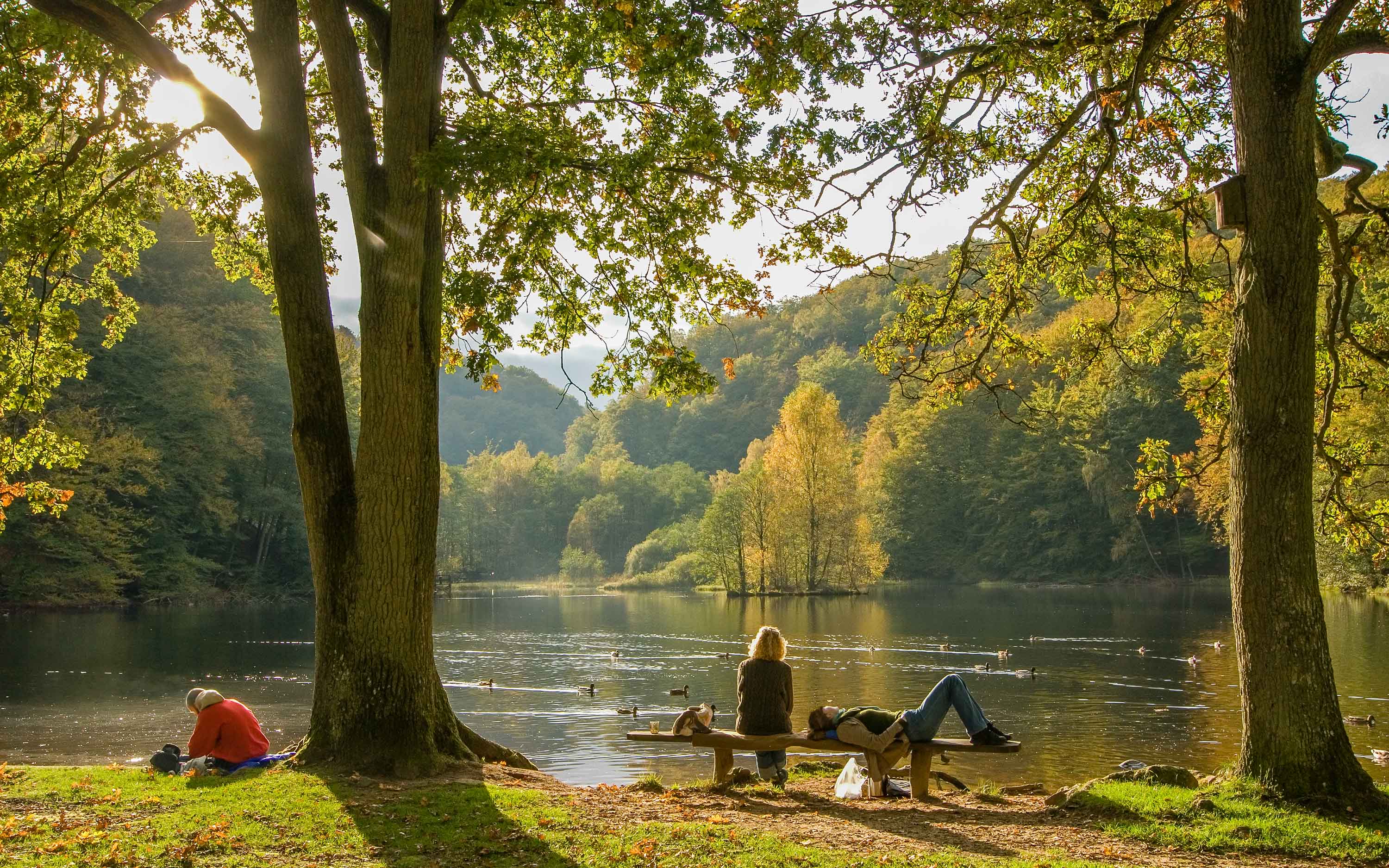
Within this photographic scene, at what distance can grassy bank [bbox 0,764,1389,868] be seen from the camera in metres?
6.27

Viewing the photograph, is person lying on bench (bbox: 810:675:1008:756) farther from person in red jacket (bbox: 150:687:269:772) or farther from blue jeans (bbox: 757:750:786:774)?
person in red jacket (bbox: 150:687:269:772)

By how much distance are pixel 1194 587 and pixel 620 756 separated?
59519 millimetres

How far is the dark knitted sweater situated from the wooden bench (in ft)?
0.48

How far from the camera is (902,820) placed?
8125mm

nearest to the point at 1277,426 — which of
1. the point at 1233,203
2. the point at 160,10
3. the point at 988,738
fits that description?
the point at 1233,203

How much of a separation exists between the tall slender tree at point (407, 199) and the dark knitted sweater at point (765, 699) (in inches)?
103

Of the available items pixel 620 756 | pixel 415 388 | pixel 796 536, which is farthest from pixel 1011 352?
pixel 796 536

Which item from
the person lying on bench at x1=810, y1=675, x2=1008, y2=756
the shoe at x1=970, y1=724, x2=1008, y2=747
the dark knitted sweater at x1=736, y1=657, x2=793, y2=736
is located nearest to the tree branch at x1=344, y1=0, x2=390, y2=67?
the dark knitted sweater at x1=736, y1=657, x2=793, y2=736

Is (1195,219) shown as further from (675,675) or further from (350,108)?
(675,675)

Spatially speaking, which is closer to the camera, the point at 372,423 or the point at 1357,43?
the point at 1357,43

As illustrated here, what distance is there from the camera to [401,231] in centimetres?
968

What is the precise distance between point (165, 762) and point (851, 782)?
6498mm

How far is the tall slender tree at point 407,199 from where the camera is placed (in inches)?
366

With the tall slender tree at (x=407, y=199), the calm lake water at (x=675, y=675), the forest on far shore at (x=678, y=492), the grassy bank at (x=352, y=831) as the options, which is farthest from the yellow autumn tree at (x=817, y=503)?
the grassy bank at (x=352, y=831)
